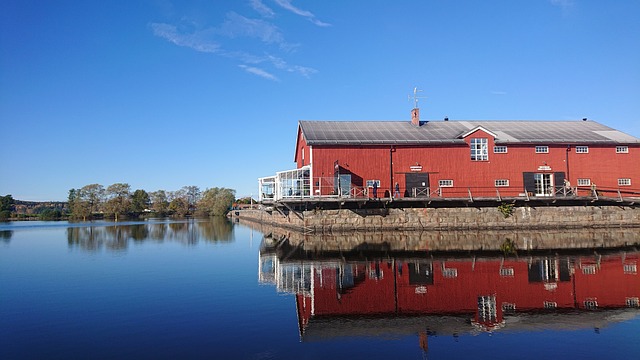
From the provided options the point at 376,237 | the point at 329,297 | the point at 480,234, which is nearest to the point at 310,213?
the point at 376,237

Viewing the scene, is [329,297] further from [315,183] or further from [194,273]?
[315,183]

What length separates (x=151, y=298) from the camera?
14.2m

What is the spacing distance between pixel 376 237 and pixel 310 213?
18.9 ft

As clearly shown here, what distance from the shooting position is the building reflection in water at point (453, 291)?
10.7 m

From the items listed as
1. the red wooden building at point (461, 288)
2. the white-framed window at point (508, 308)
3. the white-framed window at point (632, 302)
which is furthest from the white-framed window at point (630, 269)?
the white-framed window at point (508, 308)

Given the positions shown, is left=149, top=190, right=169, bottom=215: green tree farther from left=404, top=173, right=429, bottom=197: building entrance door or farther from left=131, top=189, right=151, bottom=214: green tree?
left=404, top=173, right=429, bottom=197: building entrance door

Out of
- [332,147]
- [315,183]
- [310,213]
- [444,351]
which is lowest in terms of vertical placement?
[444,351]

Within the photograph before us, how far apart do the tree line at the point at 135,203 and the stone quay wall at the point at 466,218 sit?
76.0 metres


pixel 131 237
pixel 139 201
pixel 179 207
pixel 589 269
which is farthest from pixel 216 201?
pixel 589 269

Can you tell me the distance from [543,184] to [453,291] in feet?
88.8

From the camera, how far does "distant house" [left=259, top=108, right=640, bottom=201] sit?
3472cm

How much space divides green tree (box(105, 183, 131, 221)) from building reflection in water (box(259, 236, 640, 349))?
90235 millimetres

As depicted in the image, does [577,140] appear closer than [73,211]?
Yes

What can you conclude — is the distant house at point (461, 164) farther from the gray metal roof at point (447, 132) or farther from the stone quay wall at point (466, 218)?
the stone quay wall at point (466, 218)
